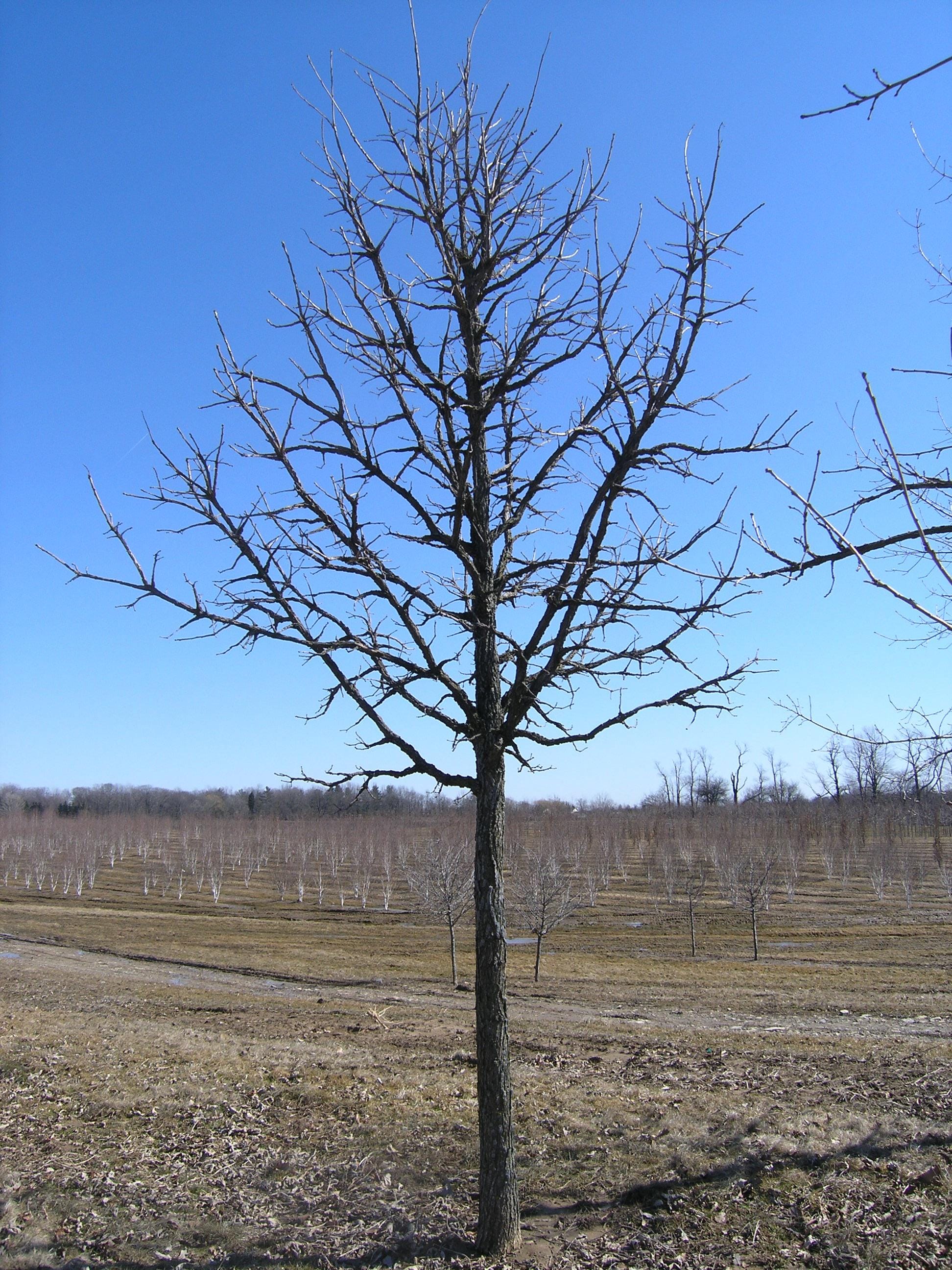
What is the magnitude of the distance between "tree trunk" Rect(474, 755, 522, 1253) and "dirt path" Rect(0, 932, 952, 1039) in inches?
560

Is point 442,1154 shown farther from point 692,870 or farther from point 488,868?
point 692,870

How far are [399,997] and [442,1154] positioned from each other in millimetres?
18323

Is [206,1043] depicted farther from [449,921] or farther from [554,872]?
[554,872]

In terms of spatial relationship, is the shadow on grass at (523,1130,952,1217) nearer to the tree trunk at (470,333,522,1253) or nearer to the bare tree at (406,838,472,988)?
the tree trunk at (470,333,522,1253)

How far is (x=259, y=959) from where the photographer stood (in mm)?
31109

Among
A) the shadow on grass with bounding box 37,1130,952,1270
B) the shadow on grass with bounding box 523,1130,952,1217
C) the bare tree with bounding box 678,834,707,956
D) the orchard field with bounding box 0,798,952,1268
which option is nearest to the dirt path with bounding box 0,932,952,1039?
the orchard field with bounding box 0,798,952,1268

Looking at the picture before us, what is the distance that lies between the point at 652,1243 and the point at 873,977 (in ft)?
81.6

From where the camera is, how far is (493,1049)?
4621 mm

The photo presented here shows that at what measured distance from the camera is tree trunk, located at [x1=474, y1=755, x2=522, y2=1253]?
15.0 feet

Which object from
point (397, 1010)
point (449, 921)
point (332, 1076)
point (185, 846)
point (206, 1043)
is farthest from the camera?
point (185, 846)

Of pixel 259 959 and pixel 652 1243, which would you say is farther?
pixel 259 959

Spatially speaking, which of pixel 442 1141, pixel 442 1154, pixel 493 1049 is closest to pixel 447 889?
pixel 442 1141

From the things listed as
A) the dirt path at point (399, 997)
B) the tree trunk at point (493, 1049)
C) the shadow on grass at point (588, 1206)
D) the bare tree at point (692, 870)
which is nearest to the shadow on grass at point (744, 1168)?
the shadow on grass at point (588, 1206)

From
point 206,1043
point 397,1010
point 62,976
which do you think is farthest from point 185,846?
point 206,1043
